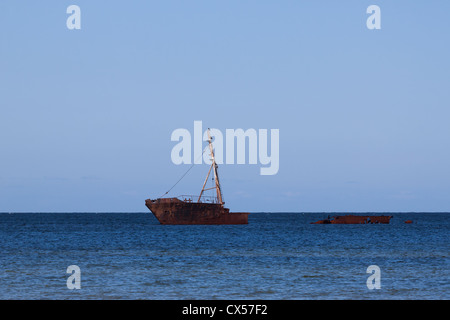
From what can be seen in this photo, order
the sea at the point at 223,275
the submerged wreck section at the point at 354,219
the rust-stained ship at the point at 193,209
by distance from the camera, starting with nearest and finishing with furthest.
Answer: the sea at the point at 223,275
the rust-stained ship at the point at 193,209
the submerged wreck section at the point at 354,219

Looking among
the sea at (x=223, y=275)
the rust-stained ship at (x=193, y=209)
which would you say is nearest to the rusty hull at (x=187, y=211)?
the rust-stained ship at (x=193, y=209)

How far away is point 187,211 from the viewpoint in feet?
359

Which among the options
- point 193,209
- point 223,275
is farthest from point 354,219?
point 223,275

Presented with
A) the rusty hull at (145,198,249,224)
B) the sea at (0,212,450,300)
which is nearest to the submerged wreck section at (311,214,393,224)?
the rusty hull at (145,198,249,224)

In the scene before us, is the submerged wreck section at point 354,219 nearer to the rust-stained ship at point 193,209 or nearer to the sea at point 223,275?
the rust-stained ship at point 193,209

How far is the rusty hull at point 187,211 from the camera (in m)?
109

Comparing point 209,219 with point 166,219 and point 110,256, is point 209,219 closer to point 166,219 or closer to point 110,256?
point 166,219

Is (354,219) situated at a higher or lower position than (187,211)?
lower

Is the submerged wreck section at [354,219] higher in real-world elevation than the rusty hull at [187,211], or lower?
lower

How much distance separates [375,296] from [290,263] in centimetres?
1686

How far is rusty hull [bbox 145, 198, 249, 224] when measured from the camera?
109 meters

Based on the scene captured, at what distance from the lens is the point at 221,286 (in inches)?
1271

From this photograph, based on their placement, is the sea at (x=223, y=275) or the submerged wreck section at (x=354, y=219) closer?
the sea at (x=223, y=275)

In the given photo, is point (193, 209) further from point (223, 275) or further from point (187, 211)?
point (223, 275)
